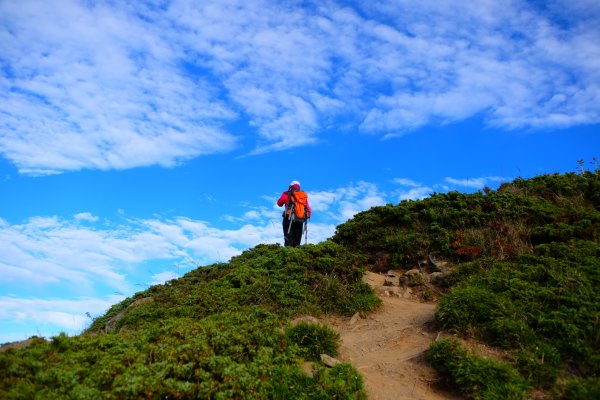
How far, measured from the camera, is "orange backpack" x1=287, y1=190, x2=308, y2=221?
17.0 metres

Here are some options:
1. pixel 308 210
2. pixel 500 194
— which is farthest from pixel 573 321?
pixel 308 210

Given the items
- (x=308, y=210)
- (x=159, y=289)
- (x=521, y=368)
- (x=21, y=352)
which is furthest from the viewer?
(x=308, y=210)

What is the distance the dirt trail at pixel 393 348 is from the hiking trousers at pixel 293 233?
5.76m

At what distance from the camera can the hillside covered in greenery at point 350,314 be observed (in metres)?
6.48

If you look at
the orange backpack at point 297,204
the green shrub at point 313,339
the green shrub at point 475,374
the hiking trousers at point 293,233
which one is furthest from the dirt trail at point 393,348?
the hiking trousers at point 293,233

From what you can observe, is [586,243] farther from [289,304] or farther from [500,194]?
[289,304]

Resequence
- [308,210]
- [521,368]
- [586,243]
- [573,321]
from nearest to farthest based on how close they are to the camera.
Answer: [521,368] → [573,321] → [586,243] → [308,210]

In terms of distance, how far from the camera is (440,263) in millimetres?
12852

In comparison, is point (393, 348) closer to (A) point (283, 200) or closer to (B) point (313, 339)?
(B) point (313, 339)

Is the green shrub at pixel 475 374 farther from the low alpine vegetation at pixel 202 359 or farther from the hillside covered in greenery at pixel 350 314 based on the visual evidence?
the low alpine vegetation at pixel 202 359

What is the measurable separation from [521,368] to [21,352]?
7316 mm

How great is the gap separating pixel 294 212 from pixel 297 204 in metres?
0.31

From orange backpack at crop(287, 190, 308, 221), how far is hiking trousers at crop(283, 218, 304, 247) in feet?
0.99

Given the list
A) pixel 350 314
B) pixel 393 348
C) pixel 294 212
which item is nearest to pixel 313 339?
pixel 393 348
